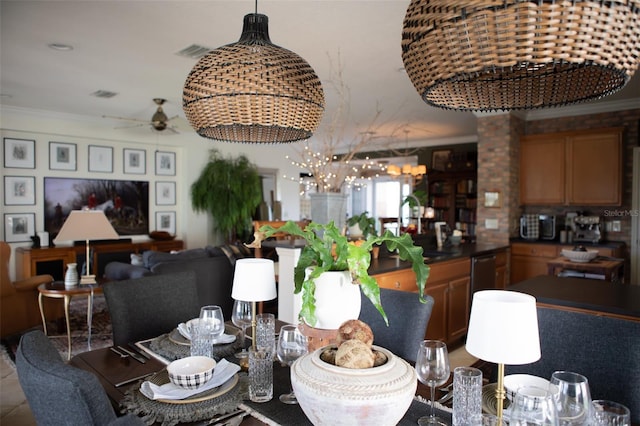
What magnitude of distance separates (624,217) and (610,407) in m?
5.65

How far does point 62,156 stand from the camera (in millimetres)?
6488

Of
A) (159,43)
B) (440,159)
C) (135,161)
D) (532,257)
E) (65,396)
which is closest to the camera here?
(65,396)

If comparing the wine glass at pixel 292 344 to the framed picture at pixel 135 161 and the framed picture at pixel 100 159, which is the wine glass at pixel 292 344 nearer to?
the framed picture at pixel 100 159

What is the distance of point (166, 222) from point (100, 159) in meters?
1.51

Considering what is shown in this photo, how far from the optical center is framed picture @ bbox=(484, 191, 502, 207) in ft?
18.7

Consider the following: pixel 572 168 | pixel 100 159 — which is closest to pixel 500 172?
pixel 572 168

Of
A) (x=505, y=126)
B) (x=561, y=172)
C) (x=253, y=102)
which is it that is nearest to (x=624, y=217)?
(x=561, y=172)

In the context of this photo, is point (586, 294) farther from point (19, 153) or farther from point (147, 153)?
point (19, 153)

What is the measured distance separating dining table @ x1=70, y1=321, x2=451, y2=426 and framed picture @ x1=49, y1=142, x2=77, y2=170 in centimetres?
575

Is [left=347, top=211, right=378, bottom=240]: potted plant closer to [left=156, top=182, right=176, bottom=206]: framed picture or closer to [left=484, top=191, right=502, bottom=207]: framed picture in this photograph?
[left=484, top=191, right=502, bottom=207]: framed picture

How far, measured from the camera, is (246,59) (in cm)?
133

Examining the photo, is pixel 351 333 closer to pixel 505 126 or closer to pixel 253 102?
pixel 253 102

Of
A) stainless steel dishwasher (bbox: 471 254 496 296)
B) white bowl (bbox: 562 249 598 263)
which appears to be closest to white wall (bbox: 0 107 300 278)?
stainless steel dishwasher (bbox: 471 254 496 296)

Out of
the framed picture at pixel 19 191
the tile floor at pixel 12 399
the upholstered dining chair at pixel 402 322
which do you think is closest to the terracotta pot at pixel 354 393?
the upholstered dining chair at pixel 402 322
